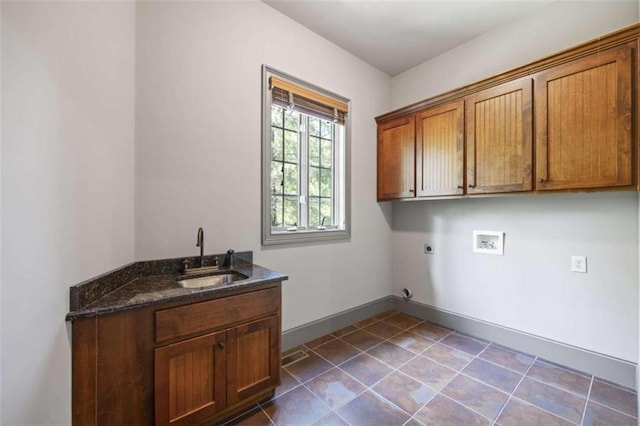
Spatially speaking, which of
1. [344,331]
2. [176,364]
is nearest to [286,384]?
[176,364]

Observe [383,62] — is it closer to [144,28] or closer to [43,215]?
[144,28]

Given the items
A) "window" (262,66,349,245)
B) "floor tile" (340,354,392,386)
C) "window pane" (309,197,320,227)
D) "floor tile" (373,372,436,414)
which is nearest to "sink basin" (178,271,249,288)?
"window" (262,66,349,245)

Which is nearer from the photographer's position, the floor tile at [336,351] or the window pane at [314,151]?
the floor tile at [336,351]

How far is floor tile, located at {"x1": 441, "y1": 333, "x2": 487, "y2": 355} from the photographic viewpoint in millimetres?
2361

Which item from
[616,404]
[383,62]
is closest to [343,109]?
[383,62]

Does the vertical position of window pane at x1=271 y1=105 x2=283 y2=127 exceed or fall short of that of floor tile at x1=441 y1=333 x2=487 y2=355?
it exceeds it

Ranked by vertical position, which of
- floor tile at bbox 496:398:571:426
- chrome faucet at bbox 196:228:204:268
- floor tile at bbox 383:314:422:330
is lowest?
floor tile at bbox 383:314:422:330

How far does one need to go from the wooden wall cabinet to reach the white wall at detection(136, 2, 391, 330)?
3.61ft

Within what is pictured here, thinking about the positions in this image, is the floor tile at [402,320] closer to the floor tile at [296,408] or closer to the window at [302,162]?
the window at [302,162]

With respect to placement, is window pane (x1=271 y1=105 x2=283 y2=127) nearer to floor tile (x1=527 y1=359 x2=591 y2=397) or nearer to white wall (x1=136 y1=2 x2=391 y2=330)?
white wall (x1=136 y1=2 x2=391 y2=330)

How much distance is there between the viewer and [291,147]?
2529 millimetres

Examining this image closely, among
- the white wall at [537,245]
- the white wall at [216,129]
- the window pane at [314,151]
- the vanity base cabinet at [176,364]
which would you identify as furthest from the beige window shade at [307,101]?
the vanity base cabinet at [176,364]

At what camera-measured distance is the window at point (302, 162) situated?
2258 millimetres

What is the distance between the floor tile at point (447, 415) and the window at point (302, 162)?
60.5 inches
